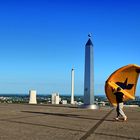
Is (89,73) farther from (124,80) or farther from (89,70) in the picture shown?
(124,80)

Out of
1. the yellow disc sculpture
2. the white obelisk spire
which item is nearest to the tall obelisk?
the white obelisk spire

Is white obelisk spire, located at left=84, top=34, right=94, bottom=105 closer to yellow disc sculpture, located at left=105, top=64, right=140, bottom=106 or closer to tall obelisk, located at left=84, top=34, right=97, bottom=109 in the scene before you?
tall obelisk, located at left=84, top=34, right=97, bottom=109

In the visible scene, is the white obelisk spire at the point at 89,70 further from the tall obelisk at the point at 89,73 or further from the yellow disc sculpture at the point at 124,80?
the yellow disc sculpture at the point at 124,80

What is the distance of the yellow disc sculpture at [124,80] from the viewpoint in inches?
947

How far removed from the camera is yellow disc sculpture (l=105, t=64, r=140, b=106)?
2405 cm

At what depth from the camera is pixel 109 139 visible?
503 inches

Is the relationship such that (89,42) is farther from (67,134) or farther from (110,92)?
(67,134)

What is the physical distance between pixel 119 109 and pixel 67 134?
8.13 meters

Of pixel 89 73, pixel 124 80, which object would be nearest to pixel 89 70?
pixel 89 73

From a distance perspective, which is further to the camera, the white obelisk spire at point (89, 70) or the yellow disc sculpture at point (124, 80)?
the white obelisk spire at point (89, 70)

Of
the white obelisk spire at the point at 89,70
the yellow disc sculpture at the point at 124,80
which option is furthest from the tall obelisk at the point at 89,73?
the yellow disc sculpture at the point at 124,80

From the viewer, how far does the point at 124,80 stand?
24.3 meters

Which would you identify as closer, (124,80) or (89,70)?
(124,80)

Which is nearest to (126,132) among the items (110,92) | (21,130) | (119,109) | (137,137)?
(137,137)
